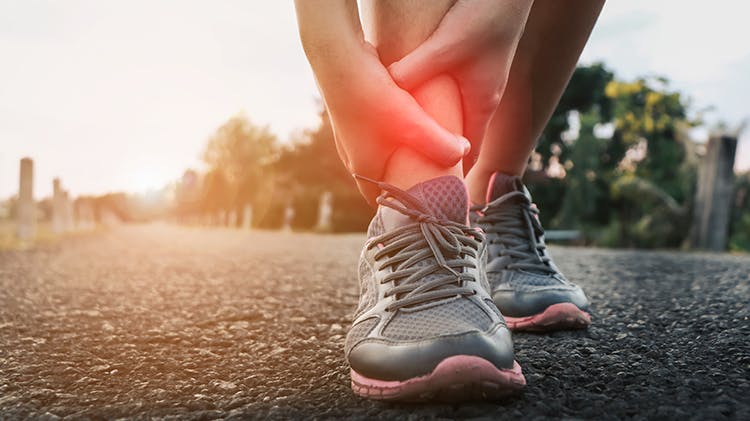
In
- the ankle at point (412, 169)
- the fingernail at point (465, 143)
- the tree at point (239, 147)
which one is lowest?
the ankle at point (412, 169)

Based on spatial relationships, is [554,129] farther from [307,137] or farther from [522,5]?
[522,5]

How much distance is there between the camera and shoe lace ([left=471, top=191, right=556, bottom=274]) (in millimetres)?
1736

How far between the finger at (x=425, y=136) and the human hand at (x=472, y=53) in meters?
0.07

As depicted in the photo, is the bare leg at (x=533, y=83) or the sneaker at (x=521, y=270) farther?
the bare leg at (x=533, y=83)

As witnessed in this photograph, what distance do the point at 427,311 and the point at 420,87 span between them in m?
0.47

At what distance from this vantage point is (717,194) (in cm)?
638

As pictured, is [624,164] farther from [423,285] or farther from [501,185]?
[423,285]

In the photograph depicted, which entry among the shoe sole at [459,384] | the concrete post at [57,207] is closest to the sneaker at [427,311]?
the shoe sole at [459,384]

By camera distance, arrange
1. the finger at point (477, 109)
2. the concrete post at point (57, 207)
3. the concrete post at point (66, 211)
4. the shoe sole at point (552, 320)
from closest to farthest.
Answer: the finger at point (477, 109)
the shoe sole at point (552, 320)
the concrete post at point (57, 207)
the concrete post at point (66, 211)

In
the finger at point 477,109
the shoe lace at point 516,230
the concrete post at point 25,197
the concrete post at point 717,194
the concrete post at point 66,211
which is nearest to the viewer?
the finger at point 477,109

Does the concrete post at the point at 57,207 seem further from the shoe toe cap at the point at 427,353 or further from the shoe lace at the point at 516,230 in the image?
the shoe toe cap at the point at 427,353

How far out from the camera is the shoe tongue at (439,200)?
1211mm

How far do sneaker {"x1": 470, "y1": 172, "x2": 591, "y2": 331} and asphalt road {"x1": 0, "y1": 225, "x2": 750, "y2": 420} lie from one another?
59 mm

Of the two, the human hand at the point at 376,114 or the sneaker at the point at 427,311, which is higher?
the human hand at the point at 376,114
